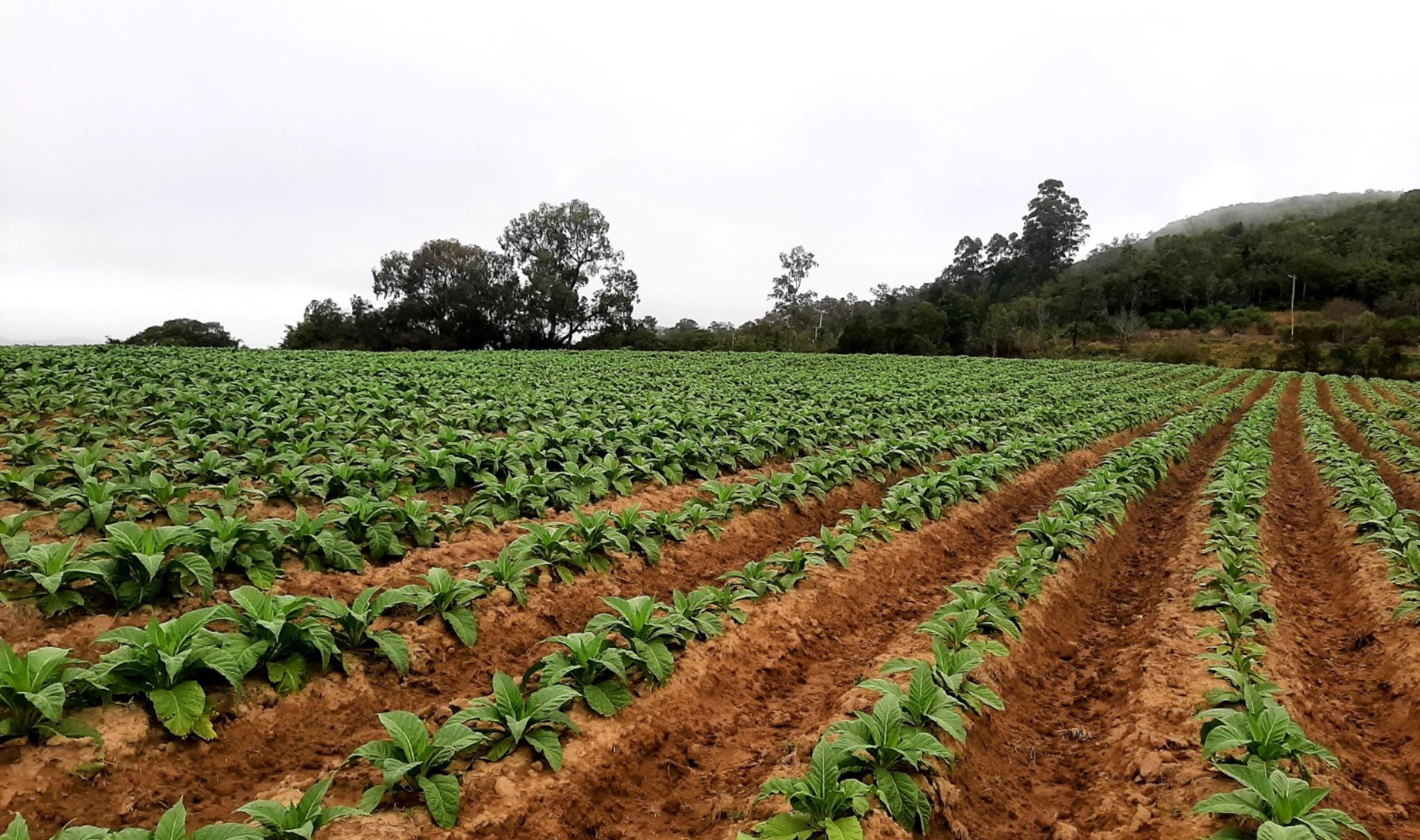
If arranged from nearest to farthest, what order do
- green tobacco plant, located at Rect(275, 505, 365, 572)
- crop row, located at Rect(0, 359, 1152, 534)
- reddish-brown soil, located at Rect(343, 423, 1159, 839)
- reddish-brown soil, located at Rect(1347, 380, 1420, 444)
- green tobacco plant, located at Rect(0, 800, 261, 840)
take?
green tobacco plant, located at Rect(0, 800, 261, 840), reddish-brown soil, located at Rect(343, 423, 1159, 839), green tobacco plant, located at Rect(275, 505, 365, 572), crop row, located at Rect(0, 359, 1152, 534), reddish-brown soil, located at Rect(1347, 380, 1420, 444)

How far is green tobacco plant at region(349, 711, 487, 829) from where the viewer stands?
3016mm

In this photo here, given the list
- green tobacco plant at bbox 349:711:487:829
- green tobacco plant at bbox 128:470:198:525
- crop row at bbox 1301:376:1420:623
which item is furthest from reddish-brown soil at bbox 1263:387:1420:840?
green tobacco plant at bbox 128:470:198:525

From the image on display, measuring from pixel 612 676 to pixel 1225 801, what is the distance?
10.9 ft

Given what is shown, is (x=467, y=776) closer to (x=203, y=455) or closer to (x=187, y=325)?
(x=203, y=455)

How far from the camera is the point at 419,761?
317 centimetres

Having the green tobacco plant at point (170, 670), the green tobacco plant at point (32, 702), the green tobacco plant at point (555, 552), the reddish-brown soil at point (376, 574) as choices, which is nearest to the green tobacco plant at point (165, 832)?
the green tobacco plant at point (32, 702)

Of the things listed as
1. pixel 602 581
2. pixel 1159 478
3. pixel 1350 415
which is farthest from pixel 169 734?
pixel 1350 415

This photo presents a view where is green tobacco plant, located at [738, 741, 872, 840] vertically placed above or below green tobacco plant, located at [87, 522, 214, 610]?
below

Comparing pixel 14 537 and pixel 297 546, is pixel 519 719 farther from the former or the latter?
Result: pixel 14 537

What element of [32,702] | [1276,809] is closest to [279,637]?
[32,702]

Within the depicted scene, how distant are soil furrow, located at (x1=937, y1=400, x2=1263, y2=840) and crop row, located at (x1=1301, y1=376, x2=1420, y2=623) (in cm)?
166

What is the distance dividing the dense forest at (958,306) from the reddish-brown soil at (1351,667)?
58.1 metres

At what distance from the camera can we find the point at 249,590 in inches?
162

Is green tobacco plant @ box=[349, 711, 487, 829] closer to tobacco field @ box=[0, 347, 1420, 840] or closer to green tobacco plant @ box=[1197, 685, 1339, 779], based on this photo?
tobacco field @ box=[0, 347, 1420, 840]
